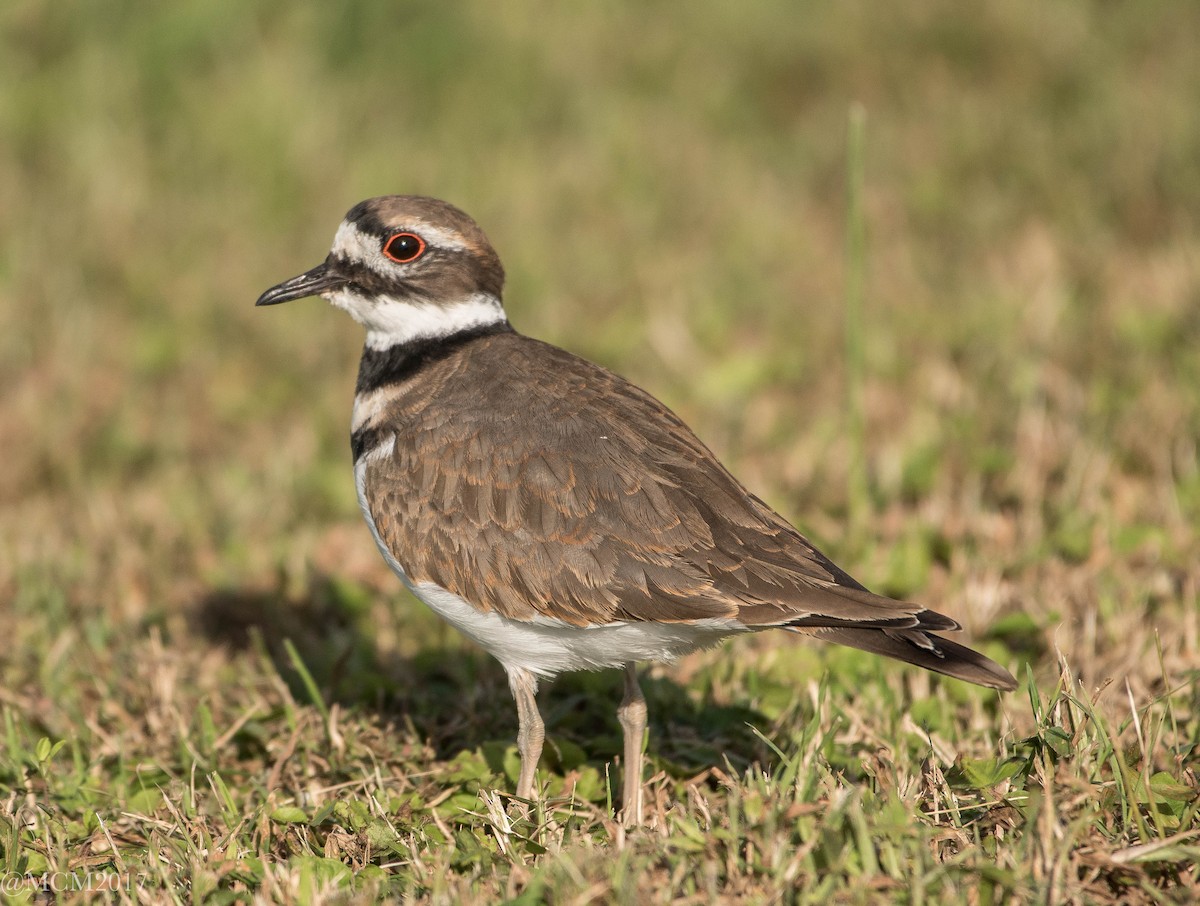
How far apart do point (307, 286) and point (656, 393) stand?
126 inches

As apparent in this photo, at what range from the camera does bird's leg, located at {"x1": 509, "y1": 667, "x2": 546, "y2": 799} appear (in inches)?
170

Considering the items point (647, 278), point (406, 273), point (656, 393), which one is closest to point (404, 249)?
point (406, 273)

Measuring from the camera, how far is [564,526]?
411 centimetres

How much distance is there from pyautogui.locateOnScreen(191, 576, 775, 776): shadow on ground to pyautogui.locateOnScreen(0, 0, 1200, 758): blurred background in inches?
2.3

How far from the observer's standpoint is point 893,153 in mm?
10227

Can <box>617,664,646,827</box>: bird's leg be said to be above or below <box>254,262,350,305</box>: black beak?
below

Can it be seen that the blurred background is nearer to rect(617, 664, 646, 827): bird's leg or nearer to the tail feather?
the tail feather

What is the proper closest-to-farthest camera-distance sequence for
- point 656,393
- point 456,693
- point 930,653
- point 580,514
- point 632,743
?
1. point 930,653
2. point 580,514
3. point 632,743
4. point 456,693
5. point 656,393

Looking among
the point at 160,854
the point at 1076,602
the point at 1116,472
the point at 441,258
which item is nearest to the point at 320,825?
the point at 160,854

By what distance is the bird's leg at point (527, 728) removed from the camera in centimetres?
432

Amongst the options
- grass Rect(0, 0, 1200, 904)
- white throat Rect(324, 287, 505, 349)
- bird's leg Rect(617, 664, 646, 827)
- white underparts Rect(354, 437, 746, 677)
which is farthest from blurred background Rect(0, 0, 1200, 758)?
bird's leg Rect(617, 664, 646, 827)

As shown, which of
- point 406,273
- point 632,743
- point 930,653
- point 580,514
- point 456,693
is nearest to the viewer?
point 930,653

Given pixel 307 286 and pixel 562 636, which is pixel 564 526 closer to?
pixel 562 636

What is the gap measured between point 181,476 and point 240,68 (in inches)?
170
